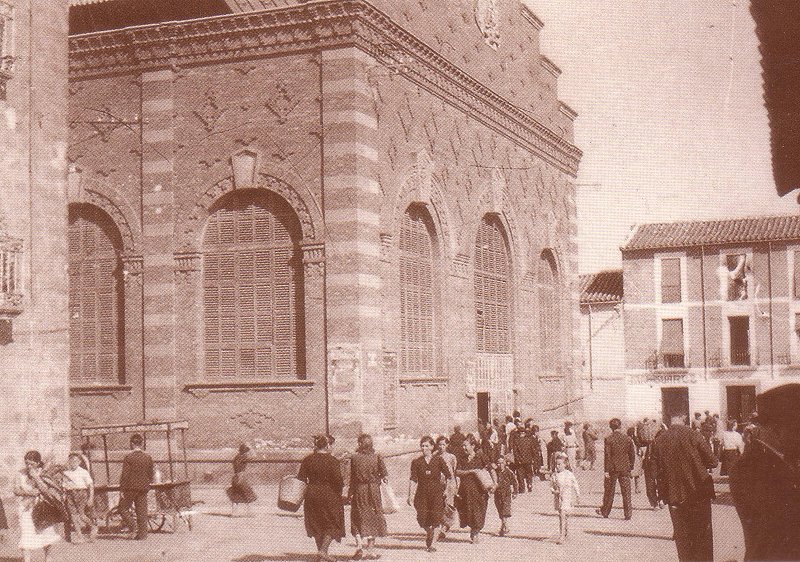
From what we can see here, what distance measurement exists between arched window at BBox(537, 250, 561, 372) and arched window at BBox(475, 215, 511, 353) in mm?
3066

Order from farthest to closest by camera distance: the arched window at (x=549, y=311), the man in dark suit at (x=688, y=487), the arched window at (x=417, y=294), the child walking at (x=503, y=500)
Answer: the arched window at (x=549, y=311)
the arched window at (x=417, y=294)
the child walking at (x=503, y=500)
the man in dark suit at (x=688, y=487)

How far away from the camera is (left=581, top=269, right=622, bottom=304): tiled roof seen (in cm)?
4853

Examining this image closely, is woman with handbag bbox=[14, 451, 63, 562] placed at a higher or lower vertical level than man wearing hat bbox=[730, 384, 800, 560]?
lower

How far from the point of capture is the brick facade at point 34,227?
16.5 m

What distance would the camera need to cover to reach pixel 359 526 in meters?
14.6

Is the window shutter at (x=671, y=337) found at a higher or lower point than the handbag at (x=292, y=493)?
higher

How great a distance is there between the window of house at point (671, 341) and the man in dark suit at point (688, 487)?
34.7 metres

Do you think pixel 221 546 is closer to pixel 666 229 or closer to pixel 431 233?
pixel 431 233

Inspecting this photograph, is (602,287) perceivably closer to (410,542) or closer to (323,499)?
(410,542)

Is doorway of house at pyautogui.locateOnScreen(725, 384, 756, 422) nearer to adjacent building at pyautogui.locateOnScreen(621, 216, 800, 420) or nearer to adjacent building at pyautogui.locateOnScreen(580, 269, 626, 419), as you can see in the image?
adjacent building at pyautogui.locateOnScreen(621, 216, 800, 420)

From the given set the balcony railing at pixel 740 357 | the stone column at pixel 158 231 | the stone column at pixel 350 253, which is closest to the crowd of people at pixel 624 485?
the stone column at pixel 350 253

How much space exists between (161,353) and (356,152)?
577 cm

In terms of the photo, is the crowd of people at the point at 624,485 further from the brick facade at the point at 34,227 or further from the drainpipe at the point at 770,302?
the drainpipe at the point at 770,302

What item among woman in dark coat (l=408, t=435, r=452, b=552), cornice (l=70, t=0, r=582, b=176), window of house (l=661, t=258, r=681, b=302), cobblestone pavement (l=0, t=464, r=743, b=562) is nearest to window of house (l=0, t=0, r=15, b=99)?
cornice (l=70, t=0, r=582, b=176)
